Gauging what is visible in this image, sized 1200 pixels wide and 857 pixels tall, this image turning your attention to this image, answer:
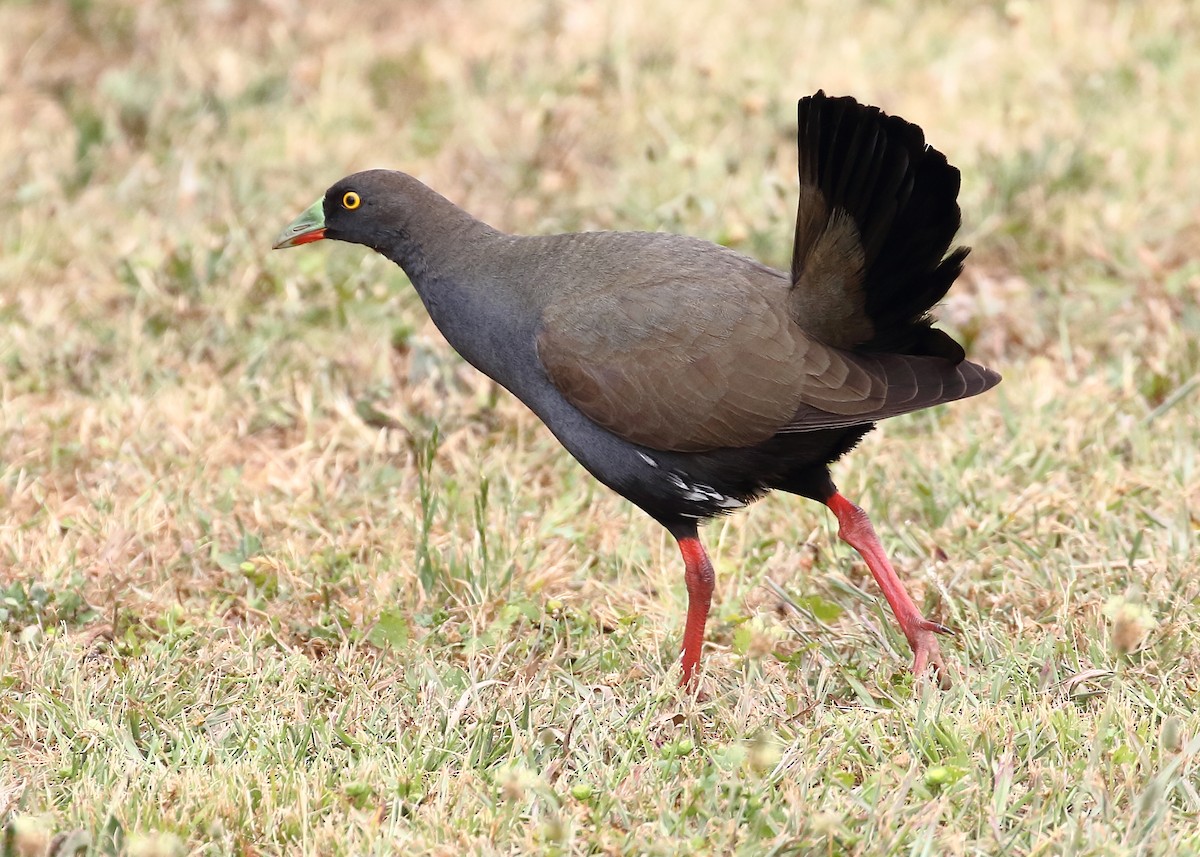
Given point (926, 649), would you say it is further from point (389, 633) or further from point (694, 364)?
point (389, 633)

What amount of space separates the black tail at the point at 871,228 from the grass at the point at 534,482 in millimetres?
857

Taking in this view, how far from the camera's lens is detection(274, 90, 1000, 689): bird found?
390 centimetres

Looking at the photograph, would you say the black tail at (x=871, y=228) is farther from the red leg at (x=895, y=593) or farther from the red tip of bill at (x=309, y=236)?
the red tip of bill at (x=309, y=236)

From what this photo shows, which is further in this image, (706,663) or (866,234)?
(706,663)

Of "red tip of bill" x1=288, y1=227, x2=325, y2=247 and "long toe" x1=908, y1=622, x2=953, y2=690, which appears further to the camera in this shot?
"red tip of bill" x1=288, y1=227, x2=325, y2=247

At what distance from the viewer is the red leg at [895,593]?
163 inches

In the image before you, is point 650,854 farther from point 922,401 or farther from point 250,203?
point 250,203

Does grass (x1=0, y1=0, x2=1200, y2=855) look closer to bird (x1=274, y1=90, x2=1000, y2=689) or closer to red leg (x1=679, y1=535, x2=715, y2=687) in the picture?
red leg (x1=679, y1=535, x2=715, y2=687)

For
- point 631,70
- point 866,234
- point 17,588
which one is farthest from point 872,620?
point 631,70

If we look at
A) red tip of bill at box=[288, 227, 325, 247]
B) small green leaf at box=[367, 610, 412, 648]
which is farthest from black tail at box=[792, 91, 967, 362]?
red tip of bill at box=[288, 227, 325, 247]

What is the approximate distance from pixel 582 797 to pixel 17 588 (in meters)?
1.94

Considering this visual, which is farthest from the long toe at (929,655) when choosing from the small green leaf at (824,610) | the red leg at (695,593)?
the red leg at (695,593)

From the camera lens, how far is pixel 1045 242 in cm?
673

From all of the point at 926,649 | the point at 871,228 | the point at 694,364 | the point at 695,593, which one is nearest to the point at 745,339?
the point at 694,364
